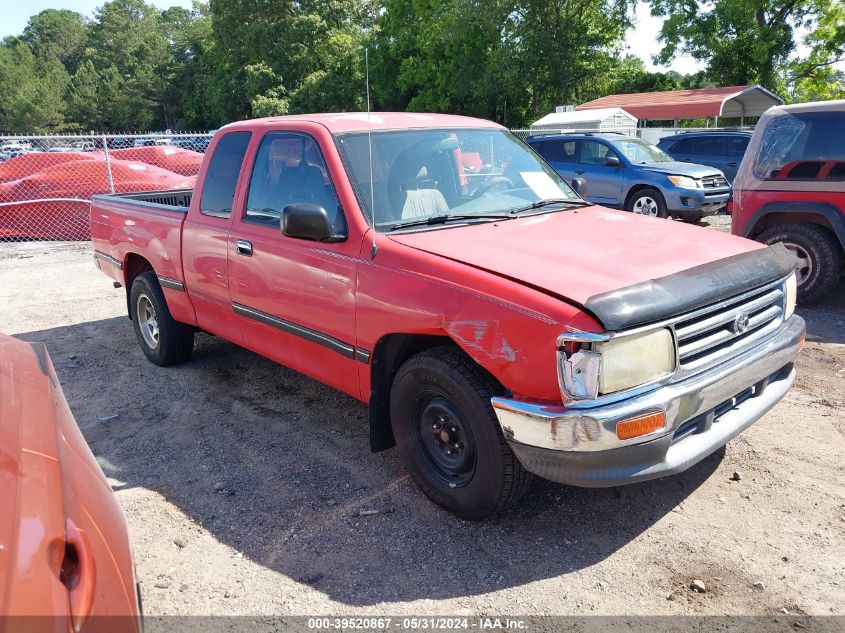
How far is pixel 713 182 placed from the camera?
12.6 meters

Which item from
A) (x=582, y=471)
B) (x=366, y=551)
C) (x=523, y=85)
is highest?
(x=523, y=85)

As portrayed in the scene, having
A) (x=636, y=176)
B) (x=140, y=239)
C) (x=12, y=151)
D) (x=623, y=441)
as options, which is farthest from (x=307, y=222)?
(x=12, y=151)

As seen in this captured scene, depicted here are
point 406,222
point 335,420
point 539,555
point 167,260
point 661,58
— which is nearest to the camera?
point 539,555

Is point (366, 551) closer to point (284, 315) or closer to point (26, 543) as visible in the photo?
point (284, 315)

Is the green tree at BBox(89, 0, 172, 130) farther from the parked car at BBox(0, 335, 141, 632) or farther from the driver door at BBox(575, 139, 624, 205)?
the parked car at BBox(0, 335, 141, 632)

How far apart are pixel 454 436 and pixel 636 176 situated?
10442 mm

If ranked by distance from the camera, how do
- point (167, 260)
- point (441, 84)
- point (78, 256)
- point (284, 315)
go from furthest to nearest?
1. point (441, 84)
2. point (78, 256)
3. point (167, 260)
4. point (284, 315)

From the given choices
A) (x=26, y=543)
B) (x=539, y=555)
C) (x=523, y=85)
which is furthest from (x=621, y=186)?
(x=523, y=85)

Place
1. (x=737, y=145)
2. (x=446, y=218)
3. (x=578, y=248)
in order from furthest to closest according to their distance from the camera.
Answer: (x=737, y=145) < (x=446, y=218) < (x=578, y=248)

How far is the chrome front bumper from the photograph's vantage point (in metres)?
2.62

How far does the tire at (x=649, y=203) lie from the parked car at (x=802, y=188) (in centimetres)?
535

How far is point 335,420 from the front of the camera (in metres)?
4.54

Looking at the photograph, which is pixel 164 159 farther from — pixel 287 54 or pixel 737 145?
pixel 287 54

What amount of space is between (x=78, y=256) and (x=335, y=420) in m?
8.43
